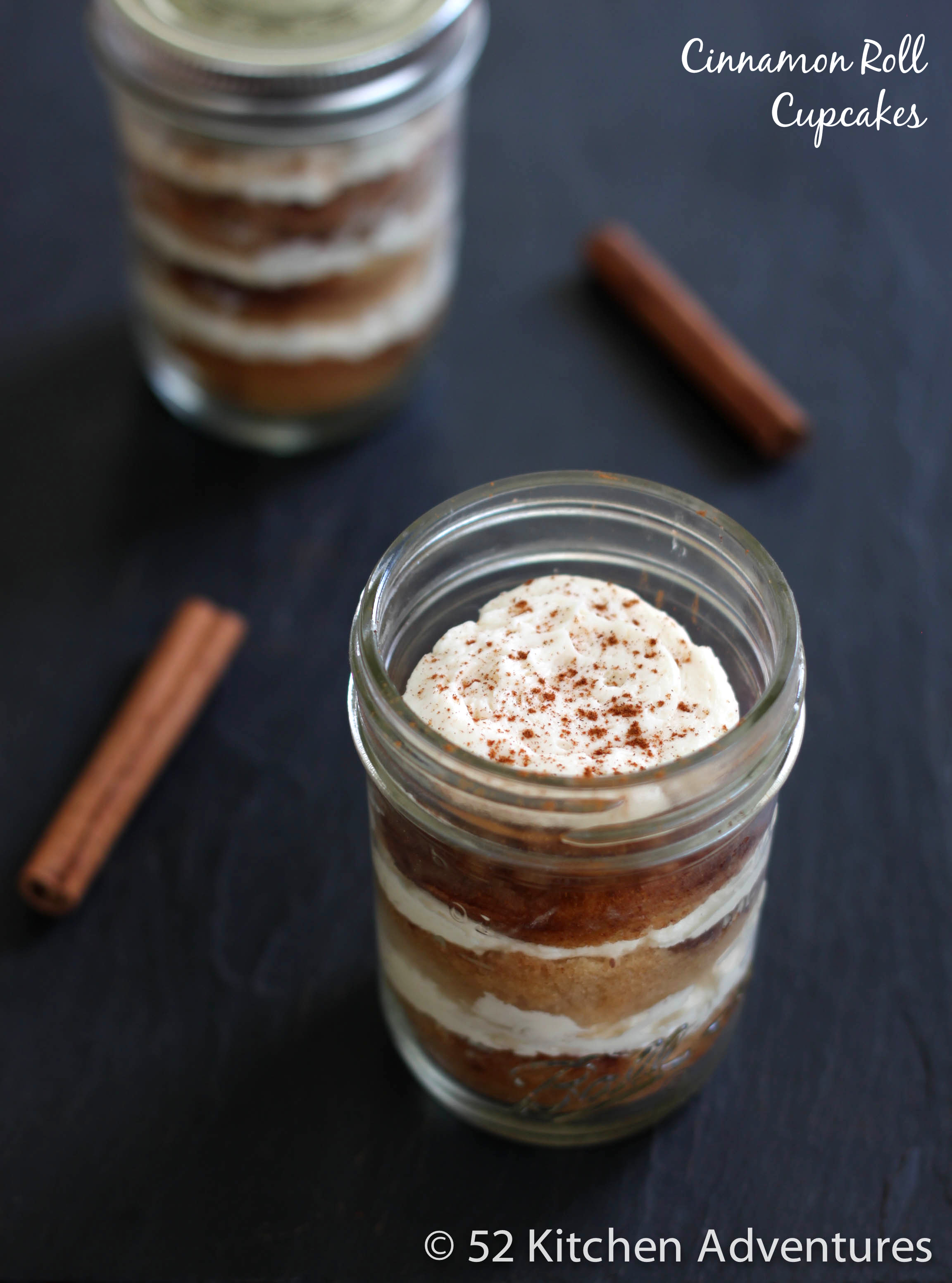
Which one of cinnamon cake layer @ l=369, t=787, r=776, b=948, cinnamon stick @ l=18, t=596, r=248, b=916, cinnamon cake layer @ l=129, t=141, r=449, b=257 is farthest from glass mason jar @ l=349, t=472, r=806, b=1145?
cinnamon cake layer @ l=129, t=141, r=449, b=257

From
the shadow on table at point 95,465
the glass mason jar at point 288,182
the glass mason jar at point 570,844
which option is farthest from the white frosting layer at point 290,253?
the glass mason jar at point 570,844

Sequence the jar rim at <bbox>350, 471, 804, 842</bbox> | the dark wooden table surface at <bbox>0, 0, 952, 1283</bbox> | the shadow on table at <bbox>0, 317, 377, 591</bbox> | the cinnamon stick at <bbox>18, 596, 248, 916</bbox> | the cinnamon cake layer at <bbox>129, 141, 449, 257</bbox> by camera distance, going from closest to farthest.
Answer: the jar rim at <bbox>350, 471, 804, 842</bbox>, the dark wooden table surface at <bbox>0, 0, 952, 1283</bbox>, the cinnamon stick at <bbox>18, 596, 248, 916</bbox>, the cinnamon cake layer at <bbox>129, 141, 449, 257</bbox>, the shadow on table at <bbox>0, 317, 377, 591</bbox>

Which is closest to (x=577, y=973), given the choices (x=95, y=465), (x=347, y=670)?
(x=347, y=670)

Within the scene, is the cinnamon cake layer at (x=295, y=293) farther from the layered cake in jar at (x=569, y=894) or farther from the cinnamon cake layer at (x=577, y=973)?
the cinnamon cake layer at (x=577, y=973)

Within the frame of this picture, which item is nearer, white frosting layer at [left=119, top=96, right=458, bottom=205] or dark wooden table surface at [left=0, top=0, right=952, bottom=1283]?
dark wooden table surface at [left=0, top=0, right=952, bottom=1283]

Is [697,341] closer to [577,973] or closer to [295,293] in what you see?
[295,293]

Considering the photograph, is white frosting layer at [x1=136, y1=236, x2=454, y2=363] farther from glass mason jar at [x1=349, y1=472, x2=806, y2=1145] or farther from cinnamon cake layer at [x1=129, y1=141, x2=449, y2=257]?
glass mason jar at [x1=349, y1=472, x2=806, y2=1145]
